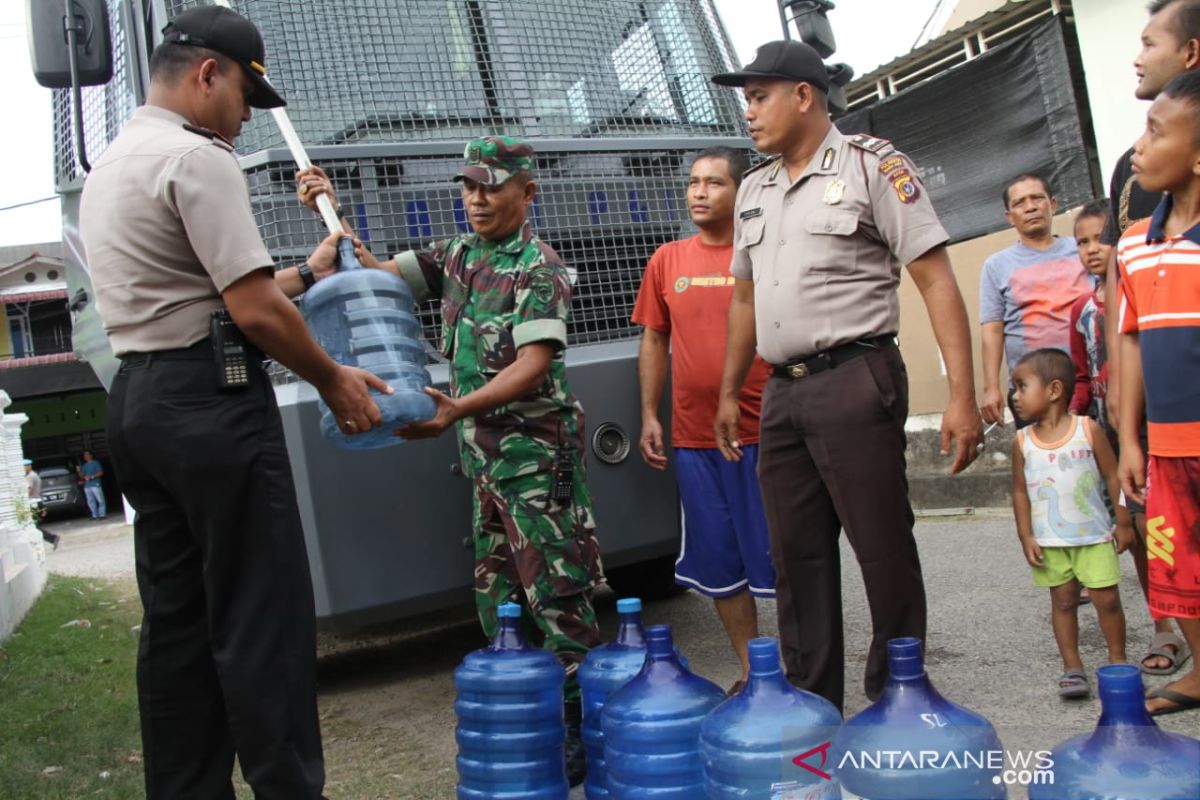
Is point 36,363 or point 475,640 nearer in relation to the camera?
point 475,640

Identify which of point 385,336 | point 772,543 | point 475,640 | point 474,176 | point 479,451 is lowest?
point 475,640

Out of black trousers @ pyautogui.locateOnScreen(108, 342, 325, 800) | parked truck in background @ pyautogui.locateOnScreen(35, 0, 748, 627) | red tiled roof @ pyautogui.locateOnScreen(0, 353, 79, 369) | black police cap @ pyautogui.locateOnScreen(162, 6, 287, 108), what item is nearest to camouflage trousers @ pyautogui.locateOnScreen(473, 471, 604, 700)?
parked truck in background @ pyautogui.locateOnScreen(35, 0, 748, 627)

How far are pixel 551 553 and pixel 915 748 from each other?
169 cm

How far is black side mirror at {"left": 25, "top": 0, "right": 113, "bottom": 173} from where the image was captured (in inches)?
157

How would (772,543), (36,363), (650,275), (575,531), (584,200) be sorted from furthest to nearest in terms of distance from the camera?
(36,363) < (584,200) < (650,275) < (575,531) < (772,543)

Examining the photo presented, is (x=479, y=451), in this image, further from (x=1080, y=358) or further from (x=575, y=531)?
(x=1080, y=358)

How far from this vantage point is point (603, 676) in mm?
3059

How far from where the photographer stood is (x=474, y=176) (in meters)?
3.57

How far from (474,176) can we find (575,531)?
115cm

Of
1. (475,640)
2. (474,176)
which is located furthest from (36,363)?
(474,176)

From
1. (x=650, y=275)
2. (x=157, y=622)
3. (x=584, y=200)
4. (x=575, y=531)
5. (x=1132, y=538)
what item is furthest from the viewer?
(x=584, y=200)

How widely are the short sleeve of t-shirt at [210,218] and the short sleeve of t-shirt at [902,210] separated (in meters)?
1.60

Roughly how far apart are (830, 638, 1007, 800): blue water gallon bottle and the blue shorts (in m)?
1.86

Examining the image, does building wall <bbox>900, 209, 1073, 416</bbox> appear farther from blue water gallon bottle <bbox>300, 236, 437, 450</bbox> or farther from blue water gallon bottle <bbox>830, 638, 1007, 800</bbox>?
blue water gallon bottle <bbox>830, 638, 1007, 800</bbox>
